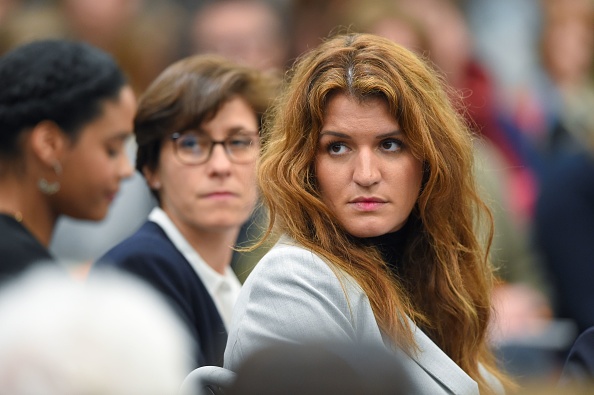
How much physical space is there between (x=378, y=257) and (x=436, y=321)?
291 millimetres

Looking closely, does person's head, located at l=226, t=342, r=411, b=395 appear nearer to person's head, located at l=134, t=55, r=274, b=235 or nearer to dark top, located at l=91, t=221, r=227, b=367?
dark top, located at l=91, t=221, r=227, b=367

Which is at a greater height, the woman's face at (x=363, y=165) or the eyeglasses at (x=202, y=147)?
the woman's face at (x=363, y=165)

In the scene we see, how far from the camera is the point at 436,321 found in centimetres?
305

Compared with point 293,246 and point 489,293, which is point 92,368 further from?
point 489,293

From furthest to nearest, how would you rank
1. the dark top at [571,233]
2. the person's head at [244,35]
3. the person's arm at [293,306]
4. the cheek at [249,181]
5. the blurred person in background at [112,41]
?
the person's head at [244,35] → the blurred person in background at [112,41] → the dark top at [571,233] → the cheek at [249,181] → the person's arm at [293,306]

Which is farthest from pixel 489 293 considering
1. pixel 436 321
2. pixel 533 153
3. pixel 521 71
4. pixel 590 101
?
pixel 521 71

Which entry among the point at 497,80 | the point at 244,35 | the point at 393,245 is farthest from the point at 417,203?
the point at 497,80

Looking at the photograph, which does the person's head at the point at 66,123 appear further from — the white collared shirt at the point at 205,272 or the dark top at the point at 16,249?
the white collared shirt at the point at 205,272

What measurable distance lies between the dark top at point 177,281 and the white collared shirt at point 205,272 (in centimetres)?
5

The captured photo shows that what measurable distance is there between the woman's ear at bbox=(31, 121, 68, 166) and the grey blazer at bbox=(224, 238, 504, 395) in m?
1.32

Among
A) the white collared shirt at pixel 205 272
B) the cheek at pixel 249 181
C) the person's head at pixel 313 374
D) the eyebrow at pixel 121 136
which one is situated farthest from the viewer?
the eyebrow at pixel 121 136

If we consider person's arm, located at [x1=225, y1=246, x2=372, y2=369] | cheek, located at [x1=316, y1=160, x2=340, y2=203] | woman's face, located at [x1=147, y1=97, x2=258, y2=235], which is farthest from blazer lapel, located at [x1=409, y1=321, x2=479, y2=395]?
woman's face, located at [x1=147, y1=97, x2=258, y2=235]

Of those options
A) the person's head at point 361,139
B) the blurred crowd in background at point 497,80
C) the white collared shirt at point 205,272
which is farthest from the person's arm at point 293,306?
the blurred crowd in background at point 497,80

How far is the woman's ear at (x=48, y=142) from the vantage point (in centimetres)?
380
